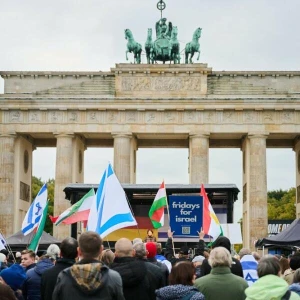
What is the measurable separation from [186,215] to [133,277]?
16.2 metres

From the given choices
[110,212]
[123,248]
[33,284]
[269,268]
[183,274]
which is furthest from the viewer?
[110,212]

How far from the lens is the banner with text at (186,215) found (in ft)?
84.4

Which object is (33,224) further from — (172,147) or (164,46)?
(172,147)

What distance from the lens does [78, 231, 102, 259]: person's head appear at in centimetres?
801

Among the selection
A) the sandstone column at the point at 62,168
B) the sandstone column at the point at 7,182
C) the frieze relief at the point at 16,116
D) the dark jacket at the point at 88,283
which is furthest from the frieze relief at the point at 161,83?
the dark jacket at the point at 88,283

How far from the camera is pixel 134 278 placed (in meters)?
9.88

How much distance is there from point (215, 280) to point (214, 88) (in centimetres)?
5464

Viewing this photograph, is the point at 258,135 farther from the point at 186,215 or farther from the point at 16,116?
the point at 186,215

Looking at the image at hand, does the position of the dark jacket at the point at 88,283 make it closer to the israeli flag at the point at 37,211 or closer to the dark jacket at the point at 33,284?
the dark jacket at the point at 33,284

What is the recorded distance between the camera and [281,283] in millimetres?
8289

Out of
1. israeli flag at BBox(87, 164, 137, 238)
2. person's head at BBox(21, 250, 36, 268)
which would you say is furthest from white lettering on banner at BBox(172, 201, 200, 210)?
person's head at BBox(21, 250, 36, 268)

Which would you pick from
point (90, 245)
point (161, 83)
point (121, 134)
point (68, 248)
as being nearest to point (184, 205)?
point (68, 248)

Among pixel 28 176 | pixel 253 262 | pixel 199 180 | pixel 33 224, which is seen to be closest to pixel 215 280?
pixel 253 262

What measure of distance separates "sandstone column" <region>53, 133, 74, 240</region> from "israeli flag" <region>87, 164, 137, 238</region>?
4803 cm
